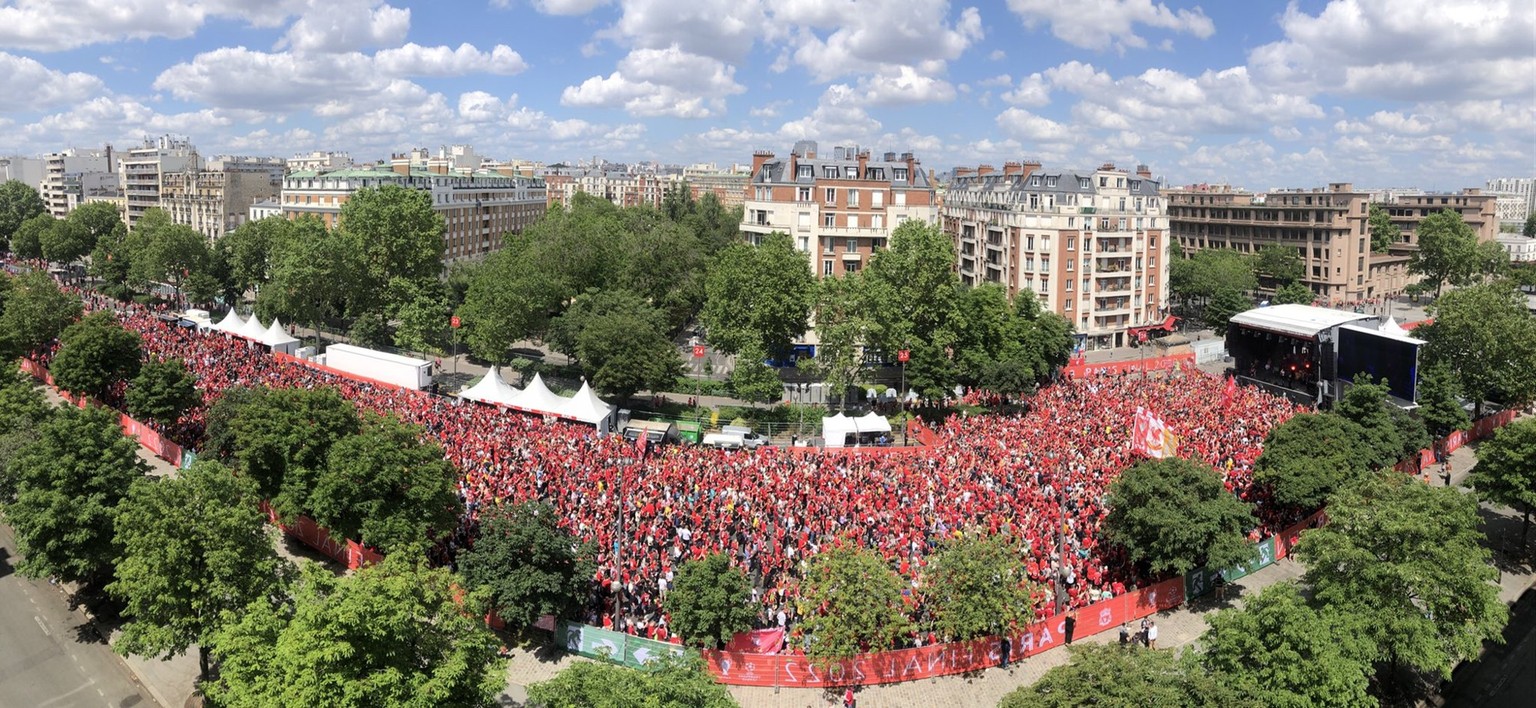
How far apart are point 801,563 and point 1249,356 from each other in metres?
34.9

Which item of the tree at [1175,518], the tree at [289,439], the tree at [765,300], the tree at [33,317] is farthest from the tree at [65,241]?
the tree at [1175,518]

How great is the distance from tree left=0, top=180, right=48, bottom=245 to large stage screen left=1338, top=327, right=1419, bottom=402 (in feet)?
399

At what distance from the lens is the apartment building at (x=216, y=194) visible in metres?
104

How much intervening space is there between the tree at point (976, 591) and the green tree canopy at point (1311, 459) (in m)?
12.6

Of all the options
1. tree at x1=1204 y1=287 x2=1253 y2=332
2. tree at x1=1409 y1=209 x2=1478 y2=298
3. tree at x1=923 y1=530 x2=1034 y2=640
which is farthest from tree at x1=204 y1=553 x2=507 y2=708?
tree at x1=1409 y1=209 x2=1478 y2=298

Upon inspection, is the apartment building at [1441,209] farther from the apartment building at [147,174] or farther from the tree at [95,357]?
the apartment building at [147,174]

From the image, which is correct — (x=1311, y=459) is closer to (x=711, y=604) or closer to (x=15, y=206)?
(x=711, y=604)

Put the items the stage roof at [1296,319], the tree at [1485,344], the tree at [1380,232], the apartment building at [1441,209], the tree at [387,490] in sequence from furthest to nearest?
the apartment building at [1441,209] → the tree at [1380,232] → the stage roof at [1296,319] → the tree at [1485,344] → the tree at [387,490]

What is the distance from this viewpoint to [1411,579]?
74.2 ft

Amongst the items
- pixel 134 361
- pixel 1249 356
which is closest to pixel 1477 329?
pixel 1249 356

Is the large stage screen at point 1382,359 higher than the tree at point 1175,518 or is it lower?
higher

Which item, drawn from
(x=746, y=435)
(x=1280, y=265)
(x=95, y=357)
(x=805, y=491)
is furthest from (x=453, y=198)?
(x=1280, y=265)

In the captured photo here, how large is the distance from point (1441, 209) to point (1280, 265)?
31.1 m

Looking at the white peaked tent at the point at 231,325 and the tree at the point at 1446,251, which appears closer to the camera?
the white peaked tent at the point at 231,325
